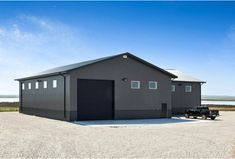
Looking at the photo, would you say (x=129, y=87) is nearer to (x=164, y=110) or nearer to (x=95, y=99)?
(x=95, y=99)

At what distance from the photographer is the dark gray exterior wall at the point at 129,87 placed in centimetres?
2541

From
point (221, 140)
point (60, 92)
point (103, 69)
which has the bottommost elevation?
point (221, 140)

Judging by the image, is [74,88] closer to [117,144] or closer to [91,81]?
[91,81]

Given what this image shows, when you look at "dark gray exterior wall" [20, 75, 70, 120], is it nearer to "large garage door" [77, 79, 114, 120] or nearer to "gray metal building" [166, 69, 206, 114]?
"large garage door" [77, 79, 114, 120]

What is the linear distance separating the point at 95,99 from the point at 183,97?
13.3 m

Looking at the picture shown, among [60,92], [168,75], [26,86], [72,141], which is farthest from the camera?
[26,86]

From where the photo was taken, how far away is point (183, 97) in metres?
35.7

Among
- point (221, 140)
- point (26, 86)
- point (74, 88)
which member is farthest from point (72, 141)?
point (26, 86)

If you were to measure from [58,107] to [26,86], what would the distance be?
1053 cm

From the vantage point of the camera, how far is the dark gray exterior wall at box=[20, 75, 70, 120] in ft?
85.9

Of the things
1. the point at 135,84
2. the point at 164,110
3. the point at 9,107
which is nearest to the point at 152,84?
the point at 135,84

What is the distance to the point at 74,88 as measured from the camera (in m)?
24.8

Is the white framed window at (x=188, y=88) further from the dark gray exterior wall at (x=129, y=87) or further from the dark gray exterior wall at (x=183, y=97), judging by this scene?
the dark gray exterior wall at (x=129, y=87)

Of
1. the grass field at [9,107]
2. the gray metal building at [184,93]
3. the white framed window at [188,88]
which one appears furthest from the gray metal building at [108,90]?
the grass field at [9,107]
